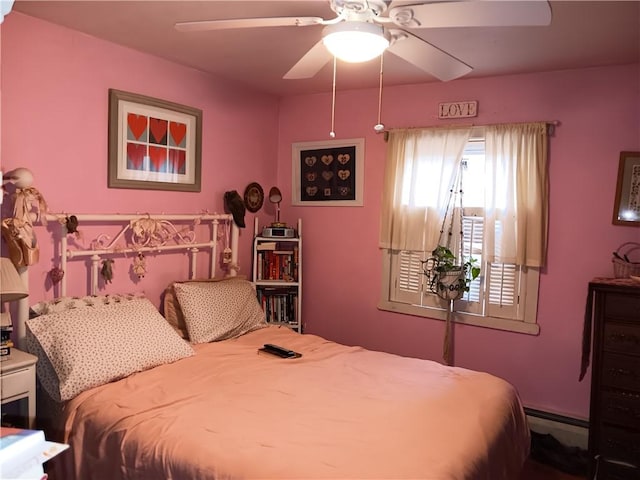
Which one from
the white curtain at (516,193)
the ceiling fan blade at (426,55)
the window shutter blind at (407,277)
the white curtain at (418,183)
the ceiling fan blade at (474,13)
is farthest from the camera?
the window shutter blind at (407,277)

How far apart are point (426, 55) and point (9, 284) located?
202 cm

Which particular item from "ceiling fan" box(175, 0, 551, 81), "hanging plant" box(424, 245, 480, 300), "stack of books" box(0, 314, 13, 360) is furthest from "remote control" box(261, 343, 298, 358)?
"ceiling fan" box(175, 0, 551, 81)

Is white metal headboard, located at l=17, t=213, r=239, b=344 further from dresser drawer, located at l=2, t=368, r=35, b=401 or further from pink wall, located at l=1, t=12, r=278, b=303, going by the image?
dresser drawer, located at l=2, t=368, r=35, b=401

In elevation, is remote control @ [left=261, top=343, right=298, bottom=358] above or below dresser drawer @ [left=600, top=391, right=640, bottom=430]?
above

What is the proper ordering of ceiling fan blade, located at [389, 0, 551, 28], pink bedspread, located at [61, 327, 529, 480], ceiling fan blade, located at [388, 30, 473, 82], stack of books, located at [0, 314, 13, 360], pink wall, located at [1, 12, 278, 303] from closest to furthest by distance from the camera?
ceiling fan blade, located at [389, 0, 551, 28] → pink bedspread, located at [61, 327, 529, 480] → ceiling fan blade, located at [388, 30, 473, 82] → stack of books, located at [0, 314, 13, 360] → pink wall, located at [1, 12, 278, 303]

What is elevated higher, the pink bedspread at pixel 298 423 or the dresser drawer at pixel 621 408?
the pink bedspread at pixel 298 423

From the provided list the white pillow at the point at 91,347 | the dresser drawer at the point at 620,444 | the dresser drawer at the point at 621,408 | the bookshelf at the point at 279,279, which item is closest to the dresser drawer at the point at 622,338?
the dresser drawer at the point at 621,408

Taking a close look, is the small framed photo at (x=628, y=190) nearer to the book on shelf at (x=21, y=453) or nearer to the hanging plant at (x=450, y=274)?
the hanging plant at (x=450, y=274)

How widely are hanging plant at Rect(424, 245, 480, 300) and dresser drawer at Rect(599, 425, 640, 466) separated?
1144mm

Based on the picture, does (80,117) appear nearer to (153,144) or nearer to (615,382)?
(153,144)

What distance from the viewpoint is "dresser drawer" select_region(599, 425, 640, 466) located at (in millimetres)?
2699

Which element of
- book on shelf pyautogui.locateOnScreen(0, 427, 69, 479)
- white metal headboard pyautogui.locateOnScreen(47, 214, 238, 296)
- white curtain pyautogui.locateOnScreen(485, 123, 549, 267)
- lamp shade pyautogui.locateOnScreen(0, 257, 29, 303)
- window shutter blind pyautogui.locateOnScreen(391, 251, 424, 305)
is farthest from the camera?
window shutter blind pyautogui.locateOnScreen(391, 251, 424, 305)

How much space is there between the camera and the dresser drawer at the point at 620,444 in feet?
8.86

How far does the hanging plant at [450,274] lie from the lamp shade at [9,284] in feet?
8.05
